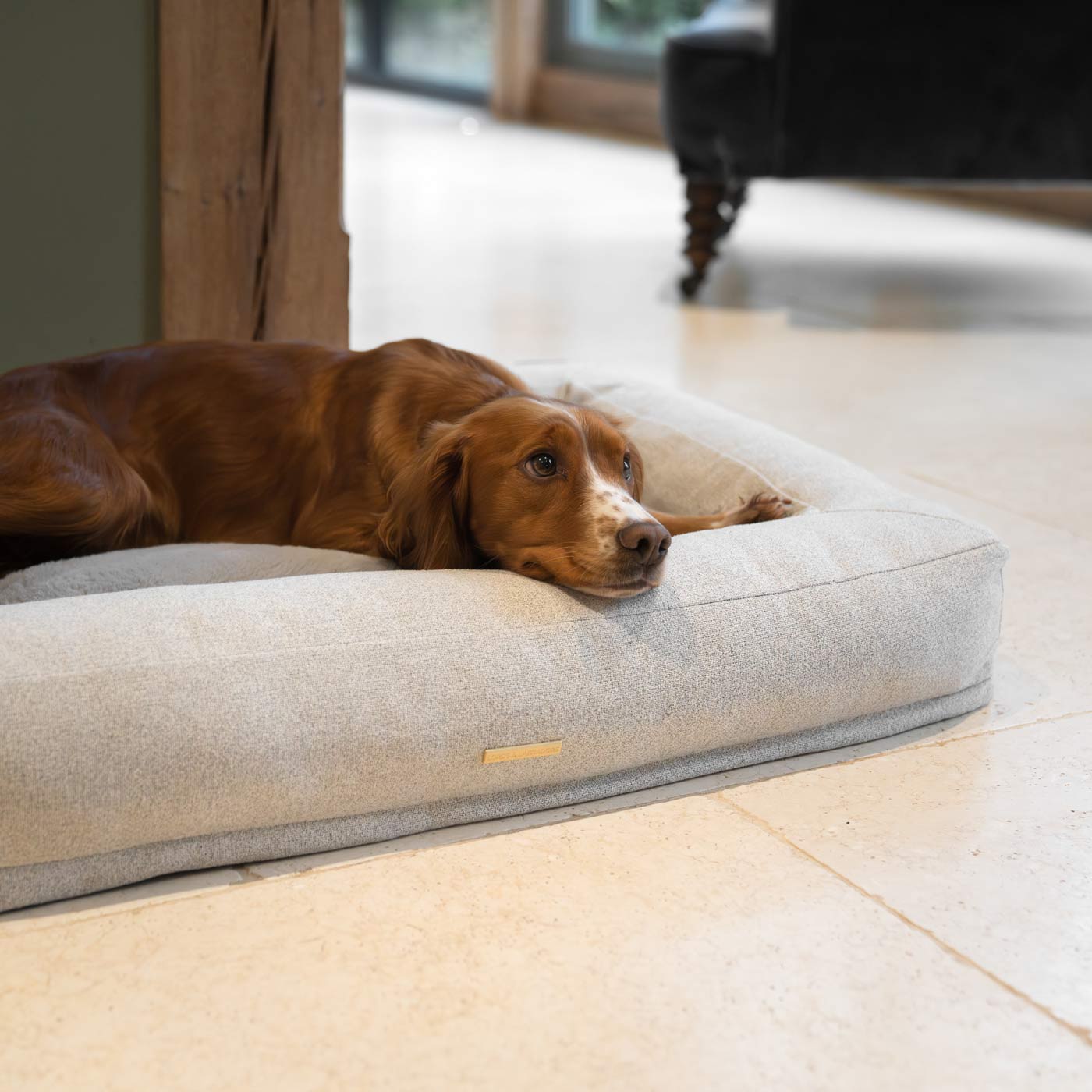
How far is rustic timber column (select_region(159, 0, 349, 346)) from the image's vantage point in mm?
2943

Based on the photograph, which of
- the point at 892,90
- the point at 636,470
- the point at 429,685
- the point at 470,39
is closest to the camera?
the point at 429,685

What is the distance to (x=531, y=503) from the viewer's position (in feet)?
6.57

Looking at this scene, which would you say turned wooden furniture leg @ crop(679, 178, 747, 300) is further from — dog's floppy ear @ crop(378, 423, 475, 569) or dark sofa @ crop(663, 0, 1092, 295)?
dog's floppy ear @ crop(378, 423, 475, 569)

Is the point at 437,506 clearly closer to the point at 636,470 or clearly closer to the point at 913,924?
the point at 636,470

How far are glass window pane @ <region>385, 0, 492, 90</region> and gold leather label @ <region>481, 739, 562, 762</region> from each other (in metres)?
9.74

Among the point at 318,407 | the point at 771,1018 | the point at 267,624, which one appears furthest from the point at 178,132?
the point at 771,1018

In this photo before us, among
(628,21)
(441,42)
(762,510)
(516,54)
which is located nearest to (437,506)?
(762,510)

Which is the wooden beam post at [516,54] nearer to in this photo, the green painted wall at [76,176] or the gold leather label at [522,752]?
the green painted wall at [76,176]

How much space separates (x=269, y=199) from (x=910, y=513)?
1.53 meters

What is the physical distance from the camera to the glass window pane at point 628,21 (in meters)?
9.37

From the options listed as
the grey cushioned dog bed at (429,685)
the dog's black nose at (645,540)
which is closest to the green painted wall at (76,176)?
the grey cushioned dog bed at (429,685)

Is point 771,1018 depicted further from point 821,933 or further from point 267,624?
point 267,624

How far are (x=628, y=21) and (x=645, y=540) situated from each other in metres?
8.50

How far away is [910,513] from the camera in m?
2.29
